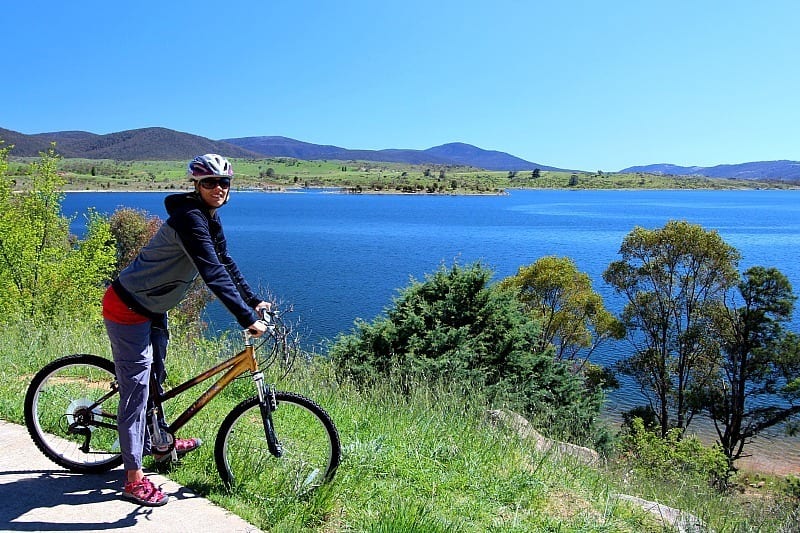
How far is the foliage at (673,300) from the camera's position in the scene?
3122cm

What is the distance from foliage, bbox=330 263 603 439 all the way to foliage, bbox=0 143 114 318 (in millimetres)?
9536

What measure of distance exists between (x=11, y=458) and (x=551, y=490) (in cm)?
423

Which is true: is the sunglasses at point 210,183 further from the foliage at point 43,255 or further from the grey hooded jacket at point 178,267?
the foliage at point 43,255

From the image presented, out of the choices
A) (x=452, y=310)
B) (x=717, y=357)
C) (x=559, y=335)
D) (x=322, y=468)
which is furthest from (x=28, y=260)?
(x=717, y=357)

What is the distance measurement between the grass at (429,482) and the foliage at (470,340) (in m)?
6.96

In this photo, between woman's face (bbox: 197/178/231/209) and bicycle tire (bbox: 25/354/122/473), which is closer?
woman's face (bbox: 197/178/231/209)

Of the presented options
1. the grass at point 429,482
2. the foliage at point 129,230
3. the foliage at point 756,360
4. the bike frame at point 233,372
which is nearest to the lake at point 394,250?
the foliage at point 756,360

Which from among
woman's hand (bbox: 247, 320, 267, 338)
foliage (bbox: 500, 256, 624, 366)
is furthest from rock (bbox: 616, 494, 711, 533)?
foliage (bbox: 500, 256, 624, 366)

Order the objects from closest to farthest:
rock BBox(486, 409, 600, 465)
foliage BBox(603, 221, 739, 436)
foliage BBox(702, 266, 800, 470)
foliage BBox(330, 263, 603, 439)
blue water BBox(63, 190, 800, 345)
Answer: rock BBox(486, 409, 600, 465), foliage BBox(330, 263, 603, 439), foliage BBox(702, 266, 800, 470), foliage BBox(603, 221, 739, 436), blue water BBox(63, 190, 800, 345)

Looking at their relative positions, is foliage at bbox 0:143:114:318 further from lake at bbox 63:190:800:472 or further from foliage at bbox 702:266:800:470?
foliage at bbox 702:266:800:470

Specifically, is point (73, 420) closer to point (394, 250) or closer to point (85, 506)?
point (85, 506)

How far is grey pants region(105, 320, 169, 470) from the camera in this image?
4141 mm

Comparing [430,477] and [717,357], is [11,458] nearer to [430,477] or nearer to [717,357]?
[430,477]

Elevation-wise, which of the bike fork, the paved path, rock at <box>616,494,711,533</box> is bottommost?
rock at <box>616,494,711,533</box>
